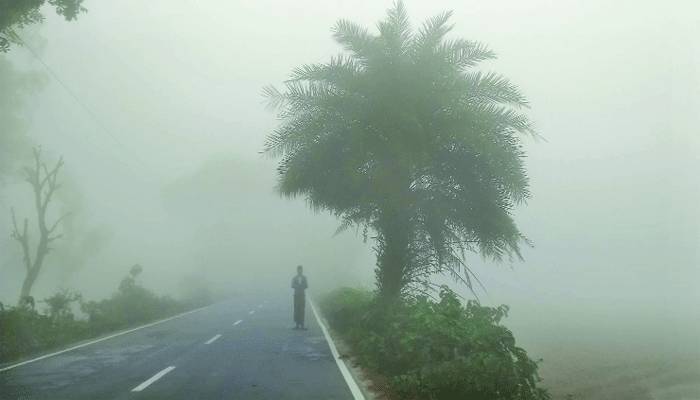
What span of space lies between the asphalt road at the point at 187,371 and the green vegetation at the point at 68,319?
109cm

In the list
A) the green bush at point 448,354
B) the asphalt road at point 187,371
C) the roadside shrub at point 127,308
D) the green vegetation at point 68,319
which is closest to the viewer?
the green bush at point 448,354

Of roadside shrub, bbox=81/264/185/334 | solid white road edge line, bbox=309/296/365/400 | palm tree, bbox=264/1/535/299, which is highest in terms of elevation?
palm tree, bbox=264/1/535/299

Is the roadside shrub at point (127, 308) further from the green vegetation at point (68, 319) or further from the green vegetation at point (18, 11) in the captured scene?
the green vegetation at point (18, 11)

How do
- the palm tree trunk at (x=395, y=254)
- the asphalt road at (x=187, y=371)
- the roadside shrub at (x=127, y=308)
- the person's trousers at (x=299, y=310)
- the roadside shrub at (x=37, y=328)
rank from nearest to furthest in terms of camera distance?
the asphalt road at (x=187, y=371) → the roadside shrub at (x=37, y=328) → the palm tree trunk at (x=395, y=254) → the person's trousers at (x=299, y=310) → the roadside shrub at (x=127, y=308)

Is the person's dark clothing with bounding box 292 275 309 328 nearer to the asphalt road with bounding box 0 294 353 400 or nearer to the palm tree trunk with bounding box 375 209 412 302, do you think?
the asphalt road with bounding box 0 294 353 400

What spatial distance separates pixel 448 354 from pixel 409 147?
5.63 m

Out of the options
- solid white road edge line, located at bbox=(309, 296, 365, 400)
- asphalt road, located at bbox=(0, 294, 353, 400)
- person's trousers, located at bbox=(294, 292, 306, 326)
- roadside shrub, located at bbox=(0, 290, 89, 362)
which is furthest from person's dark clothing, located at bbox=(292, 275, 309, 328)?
roadside shrub, located at bbox=(0, 290, 89, 362)

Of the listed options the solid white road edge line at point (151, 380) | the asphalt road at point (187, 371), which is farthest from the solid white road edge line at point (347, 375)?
the solid white road edge line at point (151, 380)

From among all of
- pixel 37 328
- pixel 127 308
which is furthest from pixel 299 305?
pixel 127 308

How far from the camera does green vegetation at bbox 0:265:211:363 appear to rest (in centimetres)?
1234

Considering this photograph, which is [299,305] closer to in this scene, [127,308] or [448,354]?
[127,308]

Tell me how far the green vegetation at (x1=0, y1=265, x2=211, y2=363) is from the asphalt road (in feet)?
3.56

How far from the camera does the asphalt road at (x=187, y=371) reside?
25.8ft

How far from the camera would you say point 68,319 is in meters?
16.5
